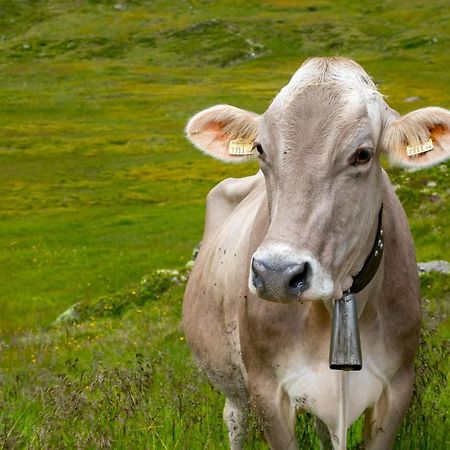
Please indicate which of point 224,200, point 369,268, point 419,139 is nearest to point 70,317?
point 224,200

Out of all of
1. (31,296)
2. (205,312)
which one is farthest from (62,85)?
(205,312)

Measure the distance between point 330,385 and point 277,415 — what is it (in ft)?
1.36

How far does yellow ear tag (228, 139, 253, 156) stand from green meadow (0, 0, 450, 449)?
116cm

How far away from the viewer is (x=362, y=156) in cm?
507

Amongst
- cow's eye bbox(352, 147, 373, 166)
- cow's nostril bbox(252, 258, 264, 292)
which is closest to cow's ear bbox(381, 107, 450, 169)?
cow's eye bbox(352, 147, 373, 166)

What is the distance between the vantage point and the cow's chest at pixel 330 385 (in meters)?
5.59

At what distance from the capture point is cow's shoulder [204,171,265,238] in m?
8.82

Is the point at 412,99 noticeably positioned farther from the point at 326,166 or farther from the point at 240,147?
the point at 326,166

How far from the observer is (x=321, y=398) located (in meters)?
5.63

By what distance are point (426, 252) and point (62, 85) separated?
94293 mm

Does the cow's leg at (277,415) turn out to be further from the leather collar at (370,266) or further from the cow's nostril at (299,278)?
the cow's nostril at (299,278)

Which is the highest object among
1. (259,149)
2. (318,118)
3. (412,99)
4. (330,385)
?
(318,118)

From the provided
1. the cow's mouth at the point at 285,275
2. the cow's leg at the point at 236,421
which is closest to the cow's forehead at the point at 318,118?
the cow's mouth at the point at 285,275

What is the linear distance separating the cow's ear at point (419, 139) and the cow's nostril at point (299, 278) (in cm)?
112
